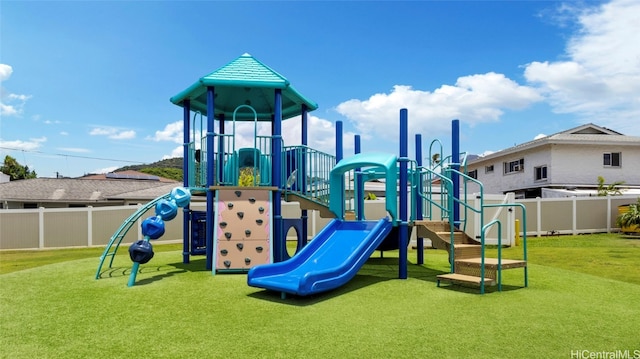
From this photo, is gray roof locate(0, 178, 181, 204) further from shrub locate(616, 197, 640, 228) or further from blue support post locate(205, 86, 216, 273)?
shrub locate(616, 197, 640, 228)

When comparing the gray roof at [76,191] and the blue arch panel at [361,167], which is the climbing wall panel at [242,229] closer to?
the blue arch panel at [361,167]

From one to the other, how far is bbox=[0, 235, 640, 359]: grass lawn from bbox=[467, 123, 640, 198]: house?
16.3 m

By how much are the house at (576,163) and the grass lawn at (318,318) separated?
16.3 metres

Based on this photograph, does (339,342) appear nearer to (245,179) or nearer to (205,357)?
(205,357)

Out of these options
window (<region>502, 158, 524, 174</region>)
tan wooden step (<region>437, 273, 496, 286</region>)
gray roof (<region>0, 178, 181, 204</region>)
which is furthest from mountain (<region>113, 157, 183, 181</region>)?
tan wooden step (<region>437, 273, 496, 286</region>)

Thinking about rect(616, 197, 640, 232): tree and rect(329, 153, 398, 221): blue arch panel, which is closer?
rect(329, 153, 398, 221): blue arch panel

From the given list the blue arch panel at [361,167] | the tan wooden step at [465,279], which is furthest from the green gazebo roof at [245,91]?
the tan wooden step at [465,279]

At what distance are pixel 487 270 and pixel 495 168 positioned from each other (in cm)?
2449

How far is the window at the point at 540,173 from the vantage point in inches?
985

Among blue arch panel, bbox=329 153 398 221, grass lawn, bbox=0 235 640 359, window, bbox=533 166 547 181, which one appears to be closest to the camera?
grass lawn, bbox=0 235 640 359

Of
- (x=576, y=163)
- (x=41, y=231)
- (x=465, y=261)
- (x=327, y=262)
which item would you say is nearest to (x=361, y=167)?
(x=327, y=262)

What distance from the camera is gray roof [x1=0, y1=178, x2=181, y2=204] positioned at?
90.4ft

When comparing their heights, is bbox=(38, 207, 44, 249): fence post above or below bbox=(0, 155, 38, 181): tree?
below

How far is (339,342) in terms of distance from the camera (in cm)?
486
